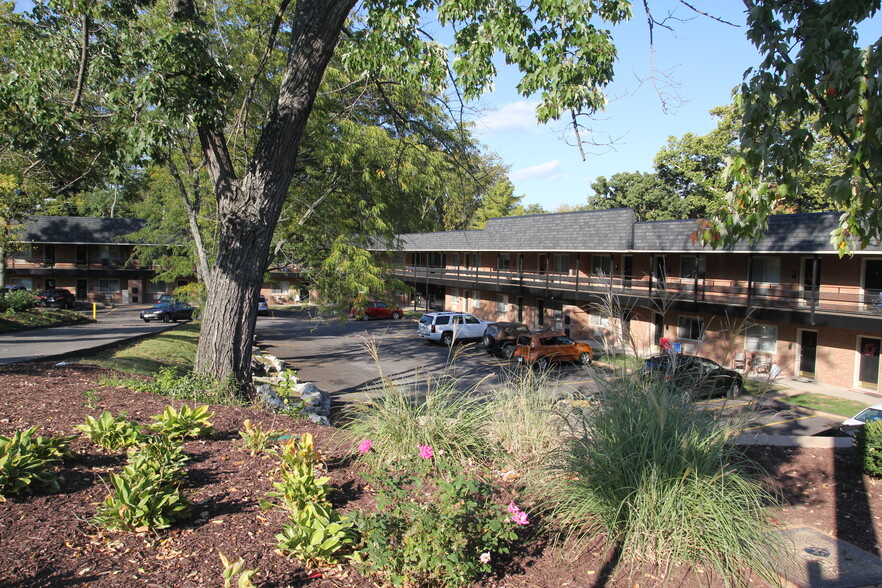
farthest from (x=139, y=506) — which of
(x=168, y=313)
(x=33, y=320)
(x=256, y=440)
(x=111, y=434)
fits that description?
(x=168, y=313)

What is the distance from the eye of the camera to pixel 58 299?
38562mm

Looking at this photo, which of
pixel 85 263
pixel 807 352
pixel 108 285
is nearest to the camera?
pixel 807 352

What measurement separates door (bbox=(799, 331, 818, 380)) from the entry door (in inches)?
56.8

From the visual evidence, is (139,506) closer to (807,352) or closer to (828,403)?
(828,403)

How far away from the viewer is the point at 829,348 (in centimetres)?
→ 2041

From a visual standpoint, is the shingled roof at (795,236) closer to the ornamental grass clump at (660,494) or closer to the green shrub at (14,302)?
the ornamental grass clump at (660,494)

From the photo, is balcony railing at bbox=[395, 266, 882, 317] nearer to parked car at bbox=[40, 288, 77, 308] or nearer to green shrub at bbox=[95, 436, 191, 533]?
green shrub at bbox=[95, 436, 191, 533]

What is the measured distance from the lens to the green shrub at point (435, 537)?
351cm

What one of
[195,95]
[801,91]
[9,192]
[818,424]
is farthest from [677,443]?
[9,192]

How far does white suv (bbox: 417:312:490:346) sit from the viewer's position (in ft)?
→ 92.1

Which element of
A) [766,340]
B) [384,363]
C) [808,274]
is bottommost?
[384,363]

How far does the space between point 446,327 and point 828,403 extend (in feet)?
51.8

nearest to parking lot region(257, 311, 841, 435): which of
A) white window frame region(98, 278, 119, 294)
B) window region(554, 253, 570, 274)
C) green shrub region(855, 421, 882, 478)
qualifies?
green shrub region(855, 421, 882, 478)

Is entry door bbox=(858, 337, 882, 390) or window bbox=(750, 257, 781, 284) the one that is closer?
entry door bbox=(858, 337, 882, 390)
